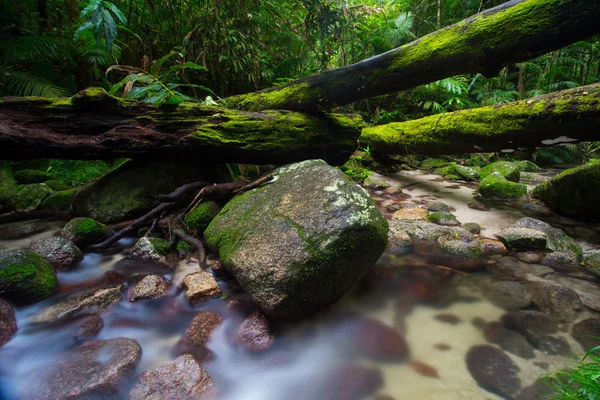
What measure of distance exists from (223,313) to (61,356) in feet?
3.46

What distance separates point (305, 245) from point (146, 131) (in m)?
2.42

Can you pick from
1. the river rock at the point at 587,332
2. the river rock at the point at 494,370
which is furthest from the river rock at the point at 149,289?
the river rock at the point at 587,332

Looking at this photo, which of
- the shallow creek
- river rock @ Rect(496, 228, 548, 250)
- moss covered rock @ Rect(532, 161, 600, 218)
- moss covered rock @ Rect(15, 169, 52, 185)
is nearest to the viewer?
the shallow creek

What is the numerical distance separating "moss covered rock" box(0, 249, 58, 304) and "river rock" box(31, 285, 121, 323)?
159 millimetres

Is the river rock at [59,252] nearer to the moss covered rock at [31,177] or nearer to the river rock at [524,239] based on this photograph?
the moss covered rock at [31,177]

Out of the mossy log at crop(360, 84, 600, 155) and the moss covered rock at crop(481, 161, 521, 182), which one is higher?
the mossy log at crop(360, 84, 600, 155)

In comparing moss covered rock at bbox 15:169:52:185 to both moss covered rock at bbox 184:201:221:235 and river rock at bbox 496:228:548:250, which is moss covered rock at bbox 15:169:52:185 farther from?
river rock at bbox 496:228:548:250

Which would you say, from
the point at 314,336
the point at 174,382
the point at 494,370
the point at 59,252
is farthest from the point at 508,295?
the point at 59,252

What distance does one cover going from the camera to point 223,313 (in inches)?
91.7

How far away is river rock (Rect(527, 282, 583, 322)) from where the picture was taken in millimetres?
2277

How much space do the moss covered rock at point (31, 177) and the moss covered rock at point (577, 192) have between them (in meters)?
8.18

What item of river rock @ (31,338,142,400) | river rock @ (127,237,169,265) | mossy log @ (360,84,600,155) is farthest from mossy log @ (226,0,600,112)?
river rock @ (31,338,142,400)

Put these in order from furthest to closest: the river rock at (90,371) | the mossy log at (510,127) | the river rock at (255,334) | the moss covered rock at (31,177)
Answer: the moss covered rock at (31,177)
the mossy log at (510,127)
the river rock at (255,334)
the river rock at (90,371)

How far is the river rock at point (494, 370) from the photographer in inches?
66.5
